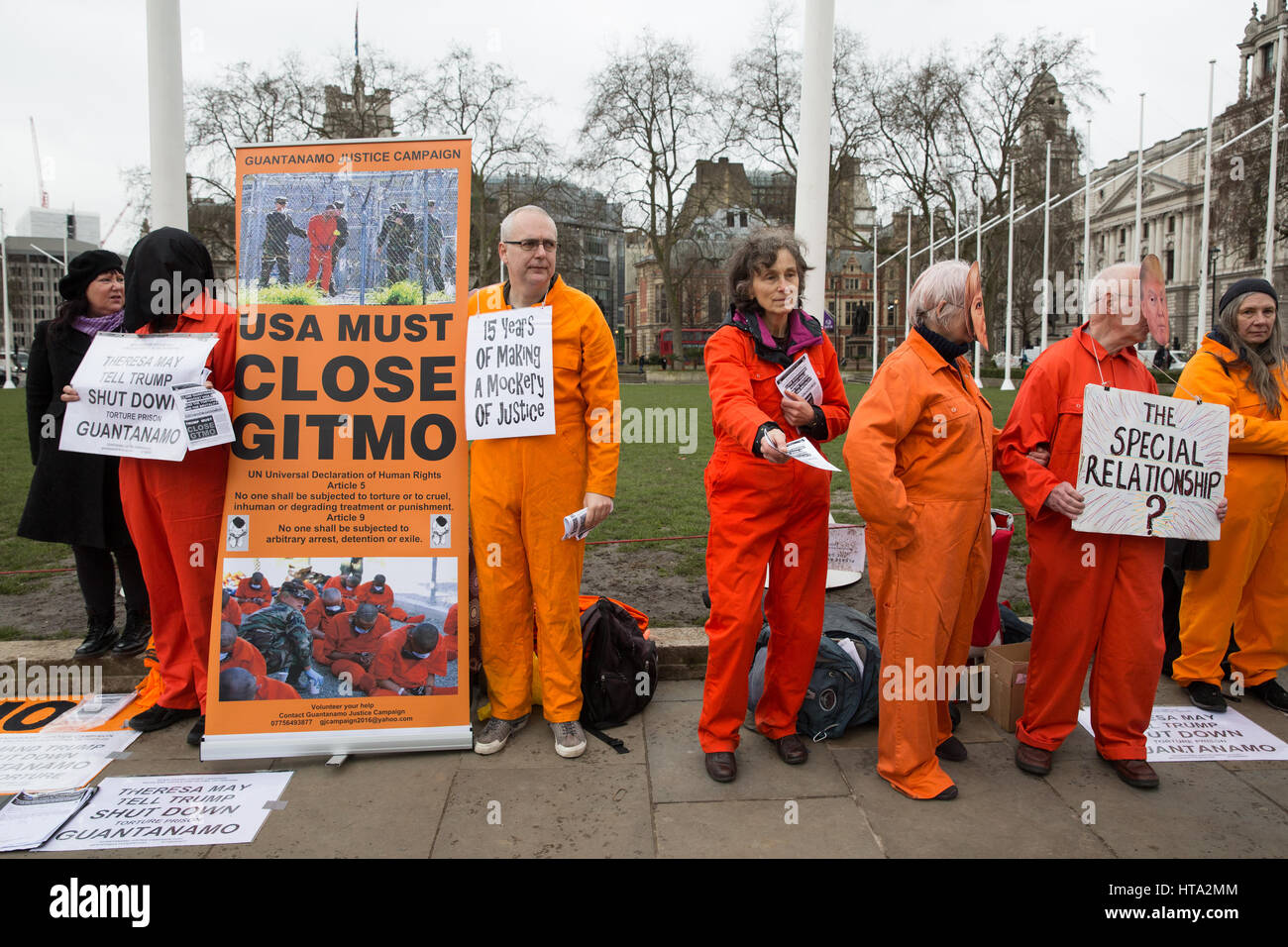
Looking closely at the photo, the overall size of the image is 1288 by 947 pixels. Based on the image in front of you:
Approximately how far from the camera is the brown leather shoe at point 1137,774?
327 centimetres

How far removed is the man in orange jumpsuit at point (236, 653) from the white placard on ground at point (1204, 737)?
12.1 ft

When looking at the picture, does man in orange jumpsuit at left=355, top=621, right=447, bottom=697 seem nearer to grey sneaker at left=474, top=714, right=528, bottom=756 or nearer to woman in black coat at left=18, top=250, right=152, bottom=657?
grey sneaker at left=474, top=714, right=528, bottom=756

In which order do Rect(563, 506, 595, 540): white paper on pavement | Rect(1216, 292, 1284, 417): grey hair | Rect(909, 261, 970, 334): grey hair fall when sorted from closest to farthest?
Rect(909, 261, 970, 334): grey hair < Rect(563, 506, 595, 540): white paper on pavement < Rect(1216, 292, 1284, 417): grey hair

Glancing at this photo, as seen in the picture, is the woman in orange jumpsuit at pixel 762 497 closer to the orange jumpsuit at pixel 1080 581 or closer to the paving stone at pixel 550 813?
the paving stone at pixel 550 813

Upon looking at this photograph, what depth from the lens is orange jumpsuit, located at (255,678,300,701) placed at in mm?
3480

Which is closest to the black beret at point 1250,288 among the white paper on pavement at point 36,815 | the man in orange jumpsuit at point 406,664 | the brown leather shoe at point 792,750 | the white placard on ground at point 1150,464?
the white placard on ground at point 1150,464

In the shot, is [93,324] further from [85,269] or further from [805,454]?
[805,454]

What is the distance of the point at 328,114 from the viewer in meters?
37.1

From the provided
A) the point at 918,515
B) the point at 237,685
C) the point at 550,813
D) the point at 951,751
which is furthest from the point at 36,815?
the point at 951,751

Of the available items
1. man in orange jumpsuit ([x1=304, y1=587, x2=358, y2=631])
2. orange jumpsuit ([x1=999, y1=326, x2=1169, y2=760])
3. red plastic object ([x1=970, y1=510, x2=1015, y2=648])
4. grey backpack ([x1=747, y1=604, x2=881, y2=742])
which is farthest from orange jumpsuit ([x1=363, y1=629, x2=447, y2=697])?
red plastic object ([x1=970, y1=510, x2=1015, y2=648])

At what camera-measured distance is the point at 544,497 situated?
3.48 metres

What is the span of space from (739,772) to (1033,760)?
1.20 metres

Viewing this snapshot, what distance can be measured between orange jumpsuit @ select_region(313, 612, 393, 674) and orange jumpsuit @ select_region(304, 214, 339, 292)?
1.42 meters
